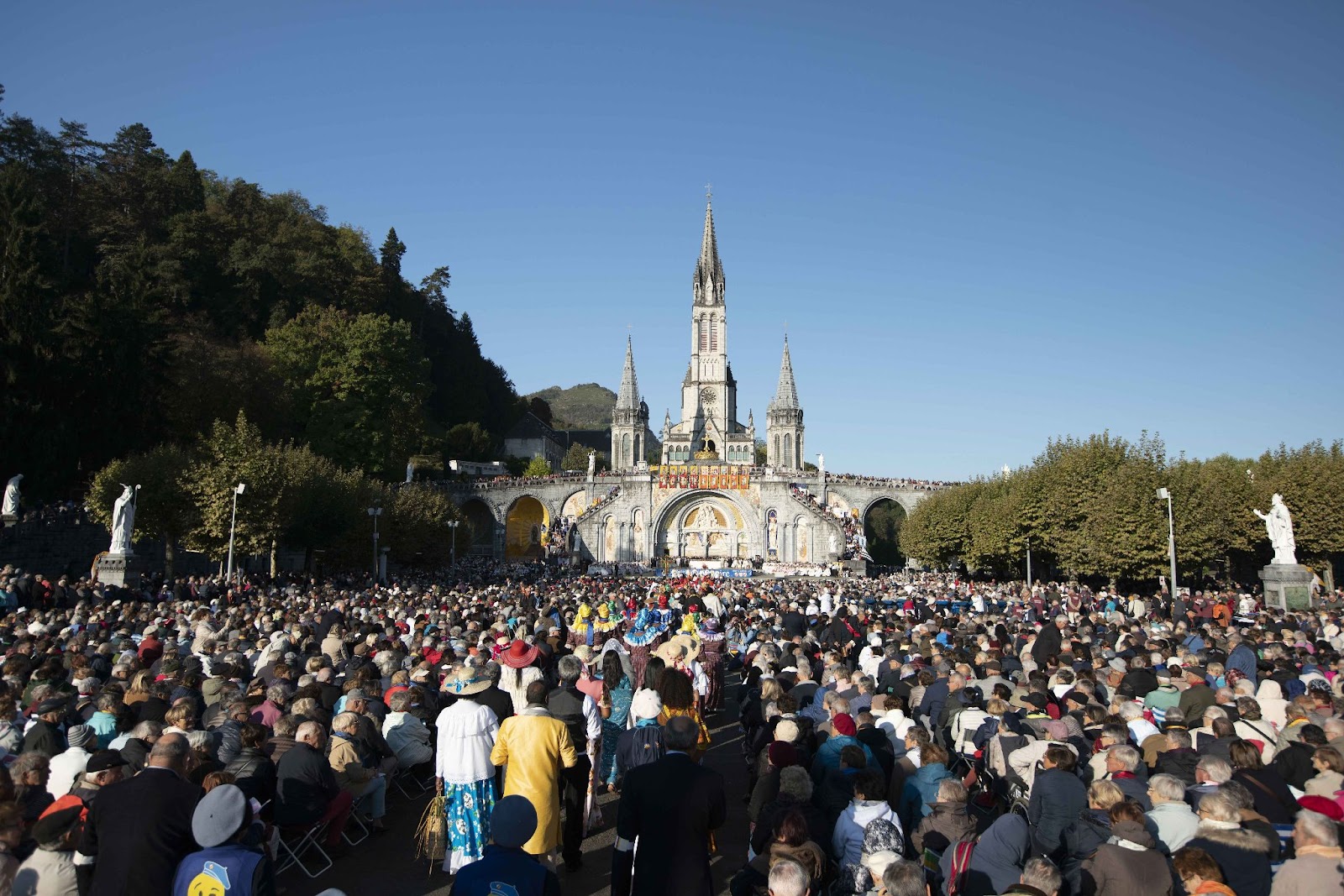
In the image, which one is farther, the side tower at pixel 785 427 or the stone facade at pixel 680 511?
the side tower at pixel 785 427

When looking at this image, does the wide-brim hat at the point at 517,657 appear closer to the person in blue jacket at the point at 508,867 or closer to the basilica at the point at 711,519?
the person in blue jacket at the point at 508,867

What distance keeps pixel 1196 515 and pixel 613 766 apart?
95.7 feet

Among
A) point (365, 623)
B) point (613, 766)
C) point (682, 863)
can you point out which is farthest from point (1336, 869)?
point (365, 623)

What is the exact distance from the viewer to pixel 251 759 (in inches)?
263

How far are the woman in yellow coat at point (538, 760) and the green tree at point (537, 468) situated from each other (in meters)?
75.8

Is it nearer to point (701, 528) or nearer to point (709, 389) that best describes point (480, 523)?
point (701, 528)

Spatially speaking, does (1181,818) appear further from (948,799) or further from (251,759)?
(251,759)

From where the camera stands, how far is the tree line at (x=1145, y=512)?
33.2m

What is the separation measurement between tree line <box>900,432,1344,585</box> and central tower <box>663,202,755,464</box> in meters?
47.3

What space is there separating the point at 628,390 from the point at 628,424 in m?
3.06

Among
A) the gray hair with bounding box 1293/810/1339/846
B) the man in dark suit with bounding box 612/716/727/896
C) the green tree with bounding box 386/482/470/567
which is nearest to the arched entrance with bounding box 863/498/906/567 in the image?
the green tree with bounding box 386/482/470/567

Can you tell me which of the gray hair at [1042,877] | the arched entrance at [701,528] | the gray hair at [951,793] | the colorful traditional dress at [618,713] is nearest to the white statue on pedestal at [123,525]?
the colorful traditional dress at [618,713]

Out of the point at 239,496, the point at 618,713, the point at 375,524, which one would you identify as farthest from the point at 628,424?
the point at 618,713

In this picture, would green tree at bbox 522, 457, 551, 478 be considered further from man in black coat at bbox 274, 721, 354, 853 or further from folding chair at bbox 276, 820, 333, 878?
man in black coat at bbox 274, 721, 354, 853
